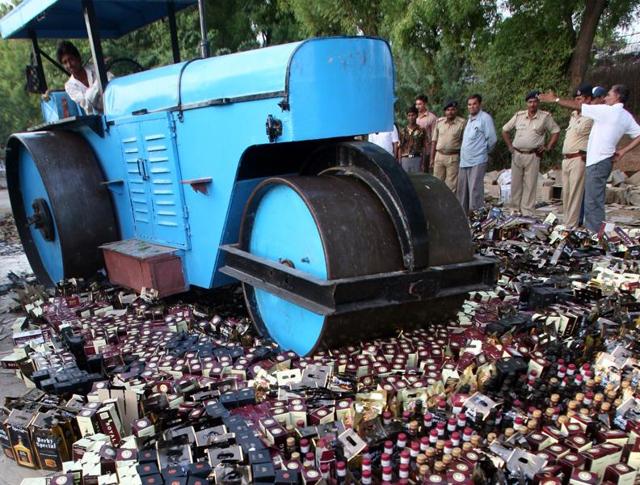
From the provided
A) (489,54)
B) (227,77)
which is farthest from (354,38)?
(489,54)

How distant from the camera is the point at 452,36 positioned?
12.4 m

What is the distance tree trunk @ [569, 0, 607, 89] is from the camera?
10531 millimetres

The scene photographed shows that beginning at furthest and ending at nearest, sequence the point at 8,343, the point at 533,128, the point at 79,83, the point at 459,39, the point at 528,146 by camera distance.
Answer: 1. the point at 459,39
2. the point at 528,146
3. the point at 533,128
4. the point at 79,83
5. the point at 8,343

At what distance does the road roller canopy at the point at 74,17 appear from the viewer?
447cm

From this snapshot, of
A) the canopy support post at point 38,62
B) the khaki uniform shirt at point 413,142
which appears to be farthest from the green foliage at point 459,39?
the canopy support post at point 38,62

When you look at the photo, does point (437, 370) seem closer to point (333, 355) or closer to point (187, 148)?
point (333, 355)

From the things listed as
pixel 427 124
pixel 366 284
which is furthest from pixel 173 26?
pixel 427 124

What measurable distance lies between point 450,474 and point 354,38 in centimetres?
219

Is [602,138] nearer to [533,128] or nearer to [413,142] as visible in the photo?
[533,128]

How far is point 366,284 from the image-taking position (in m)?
2.69

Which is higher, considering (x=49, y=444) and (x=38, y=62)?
(x=38, y=62)

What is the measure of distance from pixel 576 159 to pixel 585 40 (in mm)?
5951

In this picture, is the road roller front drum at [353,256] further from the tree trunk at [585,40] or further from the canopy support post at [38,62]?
the tree trunk at [585,40]

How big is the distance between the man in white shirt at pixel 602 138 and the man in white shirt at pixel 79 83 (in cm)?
468
